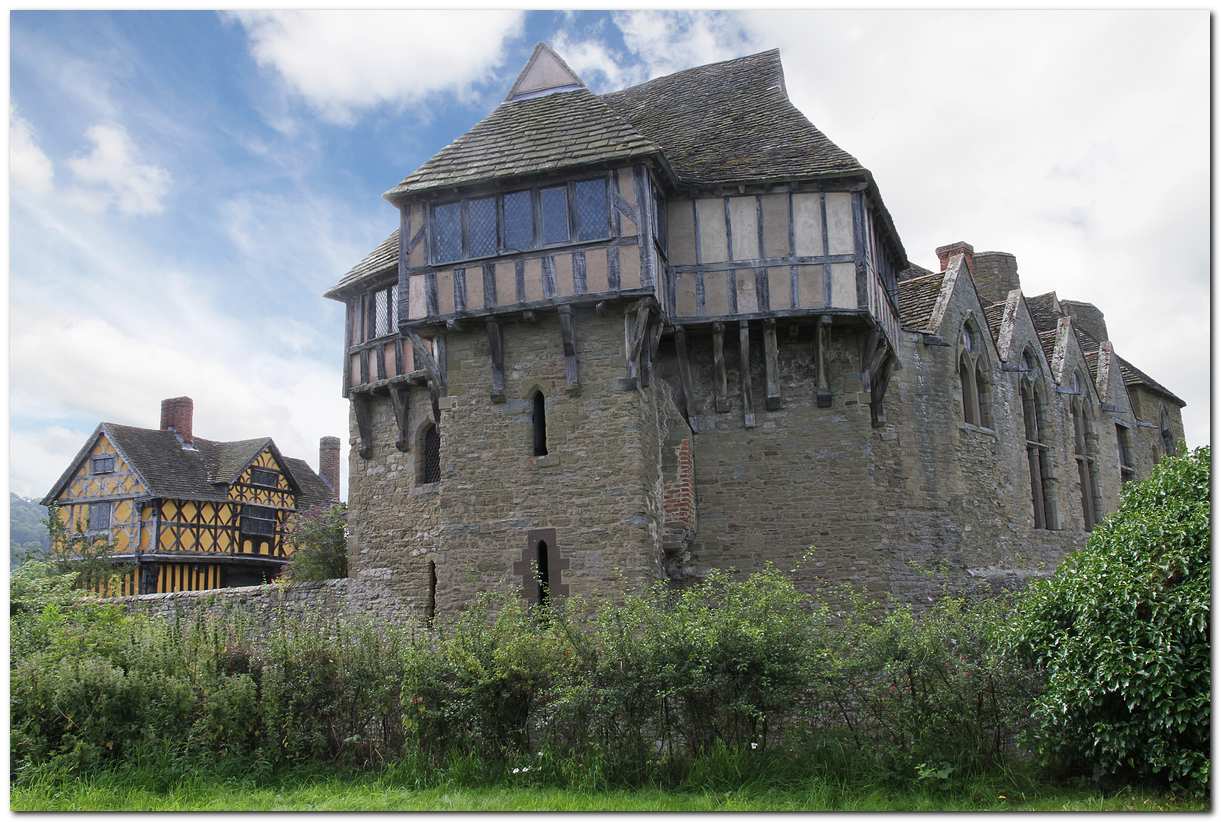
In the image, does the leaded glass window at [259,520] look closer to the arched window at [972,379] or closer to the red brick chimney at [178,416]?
the red brick chimney at [178,416]

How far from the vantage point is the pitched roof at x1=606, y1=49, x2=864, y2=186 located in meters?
15.2

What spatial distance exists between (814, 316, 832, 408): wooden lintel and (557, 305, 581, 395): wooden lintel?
3638 mm

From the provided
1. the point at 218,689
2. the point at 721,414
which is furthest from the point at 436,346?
the point at 218,689

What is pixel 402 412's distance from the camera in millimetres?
18359

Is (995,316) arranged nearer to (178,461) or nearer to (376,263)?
(376,263)

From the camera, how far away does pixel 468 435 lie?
1439cm

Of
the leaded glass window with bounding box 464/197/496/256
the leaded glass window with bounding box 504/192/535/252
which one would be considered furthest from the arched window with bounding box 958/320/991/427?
the leaded glass window with bounding box 464/197/496/256

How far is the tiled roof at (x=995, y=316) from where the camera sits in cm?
2071

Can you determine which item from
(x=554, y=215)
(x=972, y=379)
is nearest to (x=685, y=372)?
(x=554, y=215)

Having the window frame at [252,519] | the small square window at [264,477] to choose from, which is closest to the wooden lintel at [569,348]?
the window frame at [252,519]

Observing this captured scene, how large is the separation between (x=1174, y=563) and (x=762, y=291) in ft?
24.7

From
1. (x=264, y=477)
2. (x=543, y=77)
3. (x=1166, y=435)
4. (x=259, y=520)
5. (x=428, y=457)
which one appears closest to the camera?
(x=543, y=77)

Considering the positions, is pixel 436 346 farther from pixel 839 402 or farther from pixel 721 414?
pixel 839 402

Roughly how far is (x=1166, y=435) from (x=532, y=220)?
809 inches
